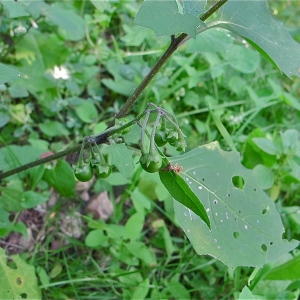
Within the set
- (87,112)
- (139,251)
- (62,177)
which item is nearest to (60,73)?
(87,112)

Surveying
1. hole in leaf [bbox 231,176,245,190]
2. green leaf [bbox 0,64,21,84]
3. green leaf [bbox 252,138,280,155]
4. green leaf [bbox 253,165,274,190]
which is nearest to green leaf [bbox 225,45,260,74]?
green leaf [bbox 252,138,280,155]

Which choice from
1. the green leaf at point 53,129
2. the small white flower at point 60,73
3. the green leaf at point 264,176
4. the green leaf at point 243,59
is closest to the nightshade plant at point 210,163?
the green leaf at point 264,176

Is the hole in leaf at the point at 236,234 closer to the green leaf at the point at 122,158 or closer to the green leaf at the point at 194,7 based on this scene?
the green leaf at the point at 122,158

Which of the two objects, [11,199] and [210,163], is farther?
[11,199]

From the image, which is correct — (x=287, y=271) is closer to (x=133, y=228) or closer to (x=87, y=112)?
(x=133, y=228)

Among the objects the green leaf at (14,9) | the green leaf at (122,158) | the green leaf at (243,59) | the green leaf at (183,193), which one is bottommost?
the green leaf at (243,59)

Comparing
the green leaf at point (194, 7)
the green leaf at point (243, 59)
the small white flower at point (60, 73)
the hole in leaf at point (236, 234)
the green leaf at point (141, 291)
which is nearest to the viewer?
the green leaf at point (194, 7)
